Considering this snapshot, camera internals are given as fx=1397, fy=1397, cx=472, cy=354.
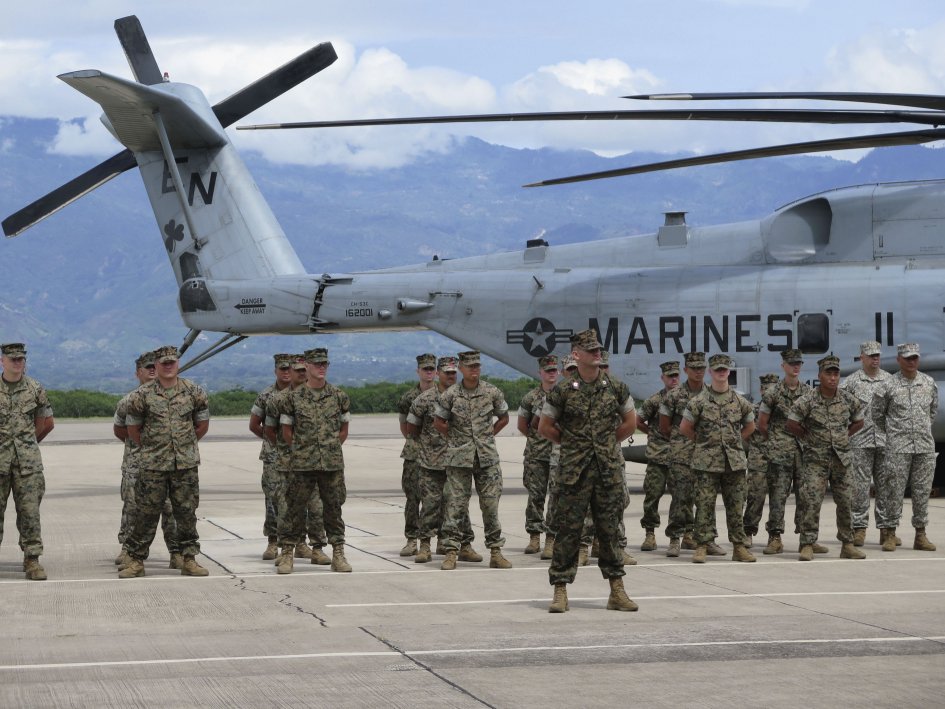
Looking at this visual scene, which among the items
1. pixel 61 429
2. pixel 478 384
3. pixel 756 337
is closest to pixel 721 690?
pixel 478 384

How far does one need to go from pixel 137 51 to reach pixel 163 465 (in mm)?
11342

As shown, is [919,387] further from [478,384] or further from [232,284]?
[232,284]

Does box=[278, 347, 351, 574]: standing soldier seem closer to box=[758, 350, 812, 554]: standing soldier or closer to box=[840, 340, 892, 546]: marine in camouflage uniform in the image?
box=[758, 350, 812, 554]: standing soldier

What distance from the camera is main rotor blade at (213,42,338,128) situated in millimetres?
19656

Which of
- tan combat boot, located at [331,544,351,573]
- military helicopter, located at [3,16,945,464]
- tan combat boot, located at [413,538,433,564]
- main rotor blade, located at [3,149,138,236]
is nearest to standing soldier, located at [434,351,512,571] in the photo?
tan combat boot, located at [413,538,433,564]

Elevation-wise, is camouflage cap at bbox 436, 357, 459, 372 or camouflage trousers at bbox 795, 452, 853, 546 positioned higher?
camouflage cap at bbox 436, 357, 459, 372

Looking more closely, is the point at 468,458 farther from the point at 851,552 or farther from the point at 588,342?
the point at 851,552

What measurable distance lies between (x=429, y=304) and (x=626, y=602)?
Answer: 412 inches

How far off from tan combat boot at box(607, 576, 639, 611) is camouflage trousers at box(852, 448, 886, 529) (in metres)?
3.82

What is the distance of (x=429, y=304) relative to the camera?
1914 centimetres

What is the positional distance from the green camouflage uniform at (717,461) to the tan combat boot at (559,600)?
272cm

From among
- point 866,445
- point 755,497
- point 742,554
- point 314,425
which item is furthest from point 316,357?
point 866,445

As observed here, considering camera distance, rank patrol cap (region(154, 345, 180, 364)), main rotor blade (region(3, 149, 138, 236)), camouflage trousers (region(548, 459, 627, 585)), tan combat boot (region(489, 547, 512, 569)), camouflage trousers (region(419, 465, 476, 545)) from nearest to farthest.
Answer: camouflage trousers (region(548, 459, 627, 585)), patrol cap (region(154, 345, 180, 364)), tan combat boot (region(489, 547, 512, 569)), camouflage trousers (region(419, 465, 476, 545)), main rotor blade (region(3, 149, 138, 236))

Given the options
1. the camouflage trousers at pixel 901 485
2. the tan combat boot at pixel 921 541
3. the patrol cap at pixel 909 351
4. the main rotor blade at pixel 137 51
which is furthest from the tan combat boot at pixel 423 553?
the main rotor blade at pixel 137 51
